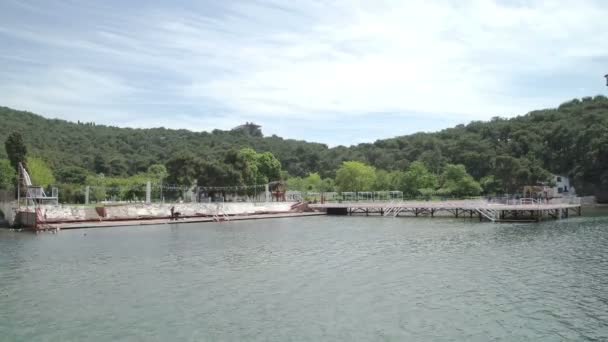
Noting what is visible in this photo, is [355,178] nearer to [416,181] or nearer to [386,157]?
[416,181]

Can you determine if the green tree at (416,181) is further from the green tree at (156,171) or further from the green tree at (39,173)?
the green tree at (39,173)

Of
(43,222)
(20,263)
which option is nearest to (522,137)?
(43,222)

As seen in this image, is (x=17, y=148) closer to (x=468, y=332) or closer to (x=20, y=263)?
(x=20, y=263)

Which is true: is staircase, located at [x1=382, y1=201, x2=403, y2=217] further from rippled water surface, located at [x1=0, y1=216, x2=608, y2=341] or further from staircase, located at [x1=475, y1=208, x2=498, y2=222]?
rippled water surface, located at [x1=0, y1=216, x2=608, y2=341]

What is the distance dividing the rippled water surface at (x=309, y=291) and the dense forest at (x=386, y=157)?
48.0 m

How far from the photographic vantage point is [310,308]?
643 inches

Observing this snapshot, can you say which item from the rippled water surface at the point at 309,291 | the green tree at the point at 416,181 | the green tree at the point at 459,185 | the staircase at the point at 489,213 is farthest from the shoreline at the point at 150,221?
the green tree at the point at 459,185

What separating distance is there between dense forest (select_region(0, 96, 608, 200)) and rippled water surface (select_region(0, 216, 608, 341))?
48.0 metres

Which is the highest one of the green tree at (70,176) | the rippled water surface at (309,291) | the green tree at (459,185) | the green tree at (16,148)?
the green tree at (16,148)

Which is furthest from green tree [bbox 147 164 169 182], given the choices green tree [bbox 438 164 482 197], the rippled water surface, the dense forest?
the rippled water surface

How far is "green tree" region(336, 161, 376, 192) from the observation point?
95.4 m

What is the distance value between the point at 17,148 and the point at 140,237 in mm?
A: 25583

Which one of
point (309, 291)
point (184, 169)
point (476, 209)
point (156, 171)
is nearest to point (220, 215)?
point (184, 169)

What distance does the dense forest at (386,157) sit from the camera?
81.8 m
